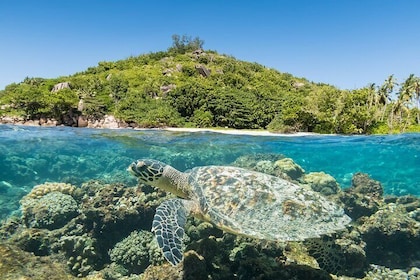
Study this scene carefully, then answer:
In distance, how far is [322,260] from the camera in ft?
19.7

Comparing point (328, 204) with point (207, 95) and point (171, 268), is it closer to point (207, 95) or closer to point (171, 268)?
point (171, 268)

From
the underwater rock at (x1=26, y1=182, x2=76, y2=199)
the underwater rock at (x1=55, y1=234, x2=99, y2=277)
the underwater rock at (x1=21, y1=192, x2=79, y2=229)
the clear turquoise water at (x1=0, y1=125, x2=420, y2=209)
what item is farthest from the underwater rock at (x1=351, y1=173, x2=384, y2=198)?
the underwater rock at (x1=26, y1=182, x2=76, y2=199)

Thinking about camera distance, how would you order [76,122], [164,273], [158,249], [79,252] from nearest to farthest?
[164,273], [158,249], [79,252], [76,122]

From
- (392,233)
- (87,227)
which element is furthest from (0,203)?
(392,233)

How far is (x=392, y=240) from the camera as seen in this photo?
7773 millimetres

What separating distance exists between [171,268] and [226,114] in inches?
1062

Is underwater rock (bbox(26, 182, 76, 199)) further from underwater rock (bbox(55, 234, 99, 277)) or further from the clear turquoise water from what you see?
the clear turquoise water

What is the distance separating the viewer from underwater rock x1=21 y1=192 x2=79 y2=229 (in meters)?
8.27

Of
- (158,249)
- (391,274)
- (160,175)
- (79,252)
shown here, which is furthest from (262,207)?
(79,252)

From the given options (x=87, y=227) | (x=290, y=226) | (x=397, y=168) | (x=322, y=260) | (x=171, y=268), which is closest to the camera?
(x=290, y=226)

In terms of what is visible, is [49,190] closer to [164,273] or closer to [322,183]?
[164,273]

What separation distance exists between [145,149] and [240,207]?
13662 millimetres

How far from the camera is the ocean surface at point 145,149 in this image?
16.6m

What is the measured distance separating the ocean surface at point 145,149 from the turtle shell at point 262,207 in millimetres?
10555
